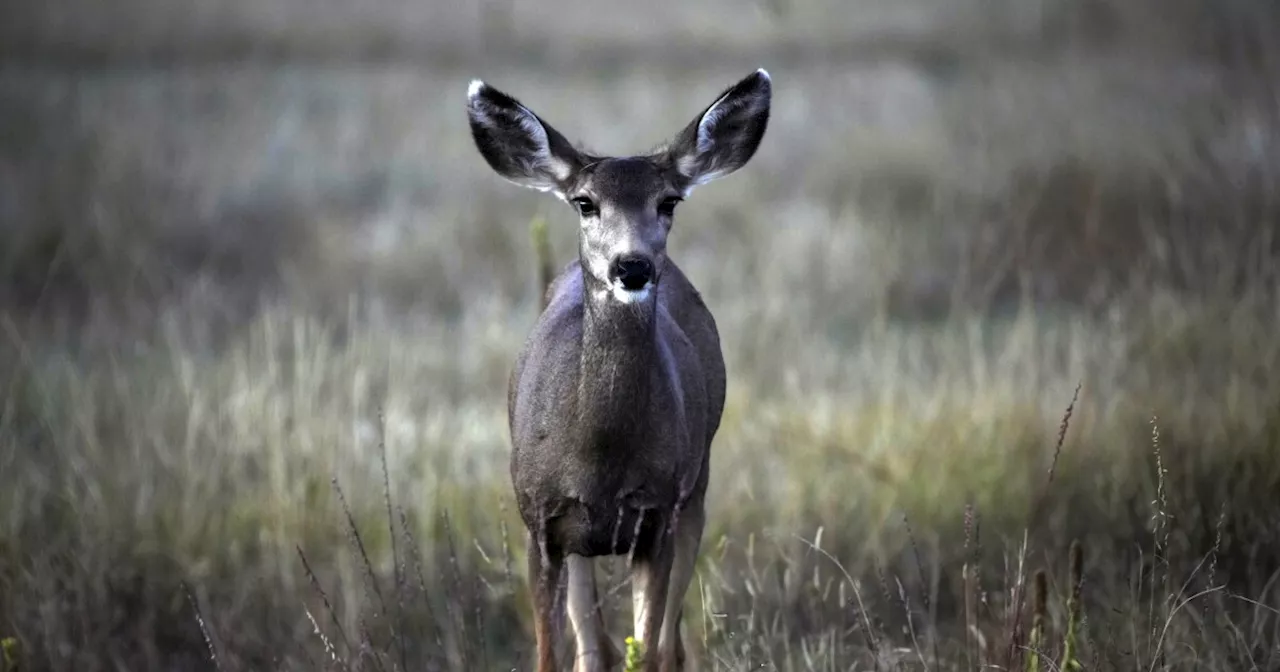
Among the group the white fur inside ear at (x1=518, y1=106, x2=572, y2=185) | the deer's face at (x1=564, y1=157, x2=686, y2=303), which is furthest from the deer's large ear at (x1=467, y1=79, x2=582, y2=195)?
the deer's face at (x1=564, y1=157, x2=686, y2=303)

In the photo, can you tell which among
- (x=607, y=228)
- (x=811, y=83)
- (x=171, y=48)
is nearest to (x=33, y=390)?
(x=607, y=228)

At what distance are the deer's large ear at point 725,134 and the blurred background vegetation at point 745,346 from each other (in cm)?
137

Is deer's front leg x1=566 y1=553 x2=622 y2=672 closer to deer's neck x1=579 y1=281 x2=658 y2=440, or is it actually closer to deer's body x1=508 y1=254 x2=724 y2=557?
deer's body x1=508 y1=254 x2=724 y2=557

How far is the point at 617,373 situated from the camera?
595 centimetres

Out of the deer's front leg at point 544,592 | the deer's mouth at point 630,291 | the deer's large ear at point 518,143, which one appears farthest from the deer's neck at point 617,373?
the deer's large ear at point 518,143

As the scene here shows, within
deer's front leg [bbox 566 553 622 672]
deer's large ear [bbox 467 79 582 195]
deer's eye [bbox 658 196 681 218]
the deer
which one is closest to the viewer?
the deer

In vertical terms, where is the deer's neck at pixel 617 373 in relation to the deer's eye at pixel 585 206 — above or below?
below

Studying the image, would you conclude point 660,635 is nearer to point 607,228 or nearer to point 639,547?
point 639,547

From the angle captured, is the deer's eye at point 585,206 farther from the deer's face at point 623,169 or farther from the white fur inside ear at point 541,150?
the white fur inside ear at point 541,150

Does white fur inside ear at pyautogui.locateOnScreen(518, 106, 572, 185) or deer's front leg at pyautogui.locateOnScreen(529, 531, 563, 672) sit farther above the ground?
white fur inside ear at pyautogui.locateOnScreen(518, 106, 572, 185)

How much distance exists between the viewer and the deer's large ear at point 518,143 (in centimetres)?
621

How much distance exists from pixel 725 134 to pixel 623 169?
54 cm

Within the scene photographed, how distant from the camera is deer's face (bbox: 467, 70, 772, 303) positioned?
227 inches

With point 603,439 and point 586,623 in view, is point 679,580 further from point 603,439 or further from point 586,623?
point 603,439
